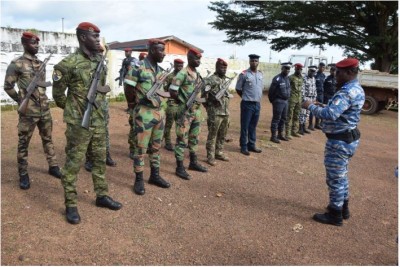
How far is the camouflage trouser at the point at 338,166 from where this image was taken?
3.70m

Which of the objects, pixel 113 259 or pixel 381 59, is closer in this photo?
pixel 113 259

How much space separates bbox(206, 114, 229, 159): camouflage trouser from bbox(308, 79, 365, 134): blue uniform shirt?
2118mm

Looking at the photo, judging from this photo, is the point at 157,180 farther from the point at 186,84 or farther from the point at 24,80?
the point at 24,80

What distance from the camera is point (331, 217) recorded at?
389 centimetres

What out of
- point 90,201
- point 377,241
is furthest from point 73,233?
point 377,241

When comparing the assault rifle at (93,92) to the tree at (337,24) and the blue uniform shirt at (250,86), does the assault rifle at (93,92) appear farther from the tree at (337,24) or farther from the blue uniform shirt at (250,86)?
the tree at (337,24)

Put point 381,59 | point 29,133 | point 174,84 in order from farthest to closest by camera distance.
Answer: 1. point 381,59
2. point 174,84
3. point 29,133

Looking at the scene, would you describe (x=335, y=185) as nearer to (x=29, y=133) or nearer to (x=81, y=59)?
(x=81, y=59)

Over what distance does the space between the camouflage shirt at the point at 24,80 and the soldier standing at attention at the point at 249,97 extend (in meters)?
3.65

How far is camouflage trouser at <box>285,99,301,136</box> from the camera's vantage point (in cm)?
820

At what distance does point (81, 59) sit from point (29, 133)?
1510mm

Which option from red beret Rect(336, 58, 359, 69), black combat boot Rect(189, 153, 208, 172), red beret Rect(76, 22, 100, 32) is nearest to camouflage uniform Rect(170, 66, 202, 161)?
black combat boot Rect(189, 153, 208, 172)

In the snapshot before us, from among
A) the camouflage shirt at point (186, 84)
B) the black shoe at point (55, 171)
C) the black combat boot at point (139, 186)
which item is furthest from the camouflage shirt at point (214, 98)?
the black shoe at point (55, 171)

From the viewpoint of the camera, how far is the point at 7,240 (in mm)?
3086
